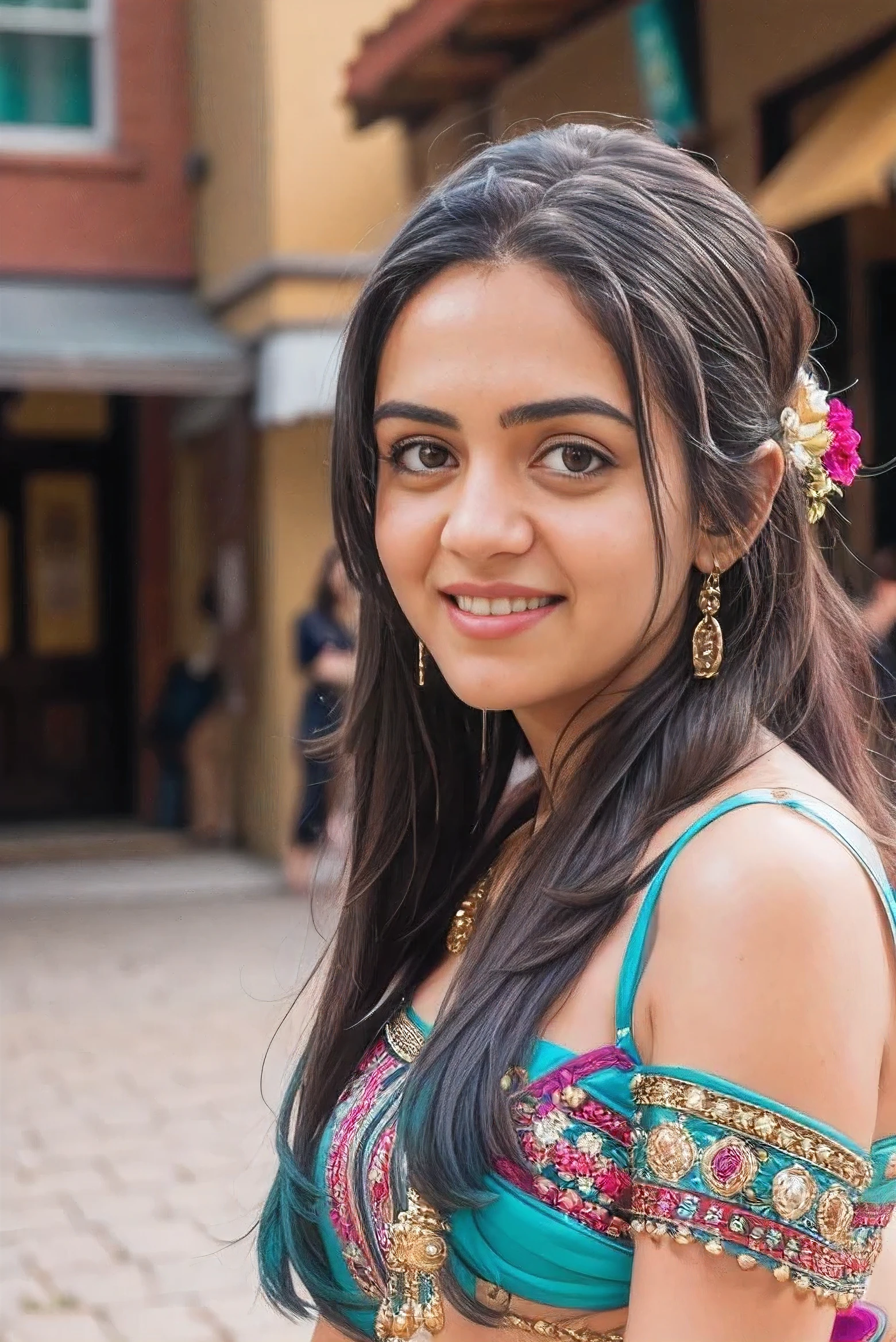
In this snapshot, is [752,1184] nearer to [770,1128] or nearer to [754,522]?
[770,1128]

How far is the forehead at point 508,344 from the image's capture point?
1369 mm

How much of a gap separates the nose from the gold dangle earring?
177mm

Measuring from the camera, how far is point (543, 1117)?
1.34 meters

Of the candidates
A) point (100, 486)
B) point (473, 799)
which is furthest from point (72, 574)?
point (473, 799)

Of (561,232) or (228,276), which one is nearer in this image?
(561,232)

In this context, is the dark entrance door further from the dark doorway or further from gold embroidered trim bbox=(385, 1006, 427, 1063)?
gold embroidered trim bbox=(385, 1006, 427, 1063)

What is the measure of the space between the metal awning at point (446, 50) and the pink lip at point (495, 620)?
599cm

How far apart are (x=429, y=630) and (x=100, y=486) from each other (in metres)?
11.6

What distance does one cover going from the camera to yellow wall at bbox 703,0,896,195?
6402mm

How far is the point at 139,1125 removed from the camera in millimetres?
5148

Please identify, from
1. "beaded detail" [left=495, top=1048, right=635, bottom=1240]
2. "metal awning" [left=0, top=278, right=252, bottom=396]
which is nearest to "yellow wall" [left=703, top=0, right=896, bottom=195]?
"metal awning" [left=0, top=278, right=252, bottom=396]

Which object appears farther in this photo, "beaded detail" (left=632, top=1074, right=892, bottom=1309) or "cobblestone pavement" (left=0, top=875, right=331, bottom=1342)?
"cobblestone pavement" (left=0, top=875, right=331, bottom=1342)

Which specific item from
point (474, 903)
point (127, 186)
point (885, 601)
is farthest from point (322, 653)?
point (474, 903)

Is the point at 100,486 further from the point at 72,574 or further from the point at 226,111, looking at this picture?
the point at 226,111
